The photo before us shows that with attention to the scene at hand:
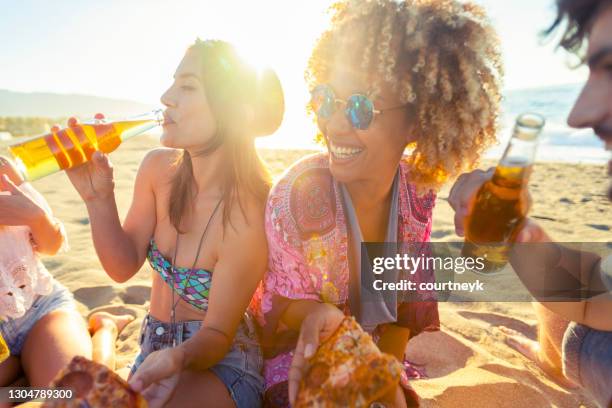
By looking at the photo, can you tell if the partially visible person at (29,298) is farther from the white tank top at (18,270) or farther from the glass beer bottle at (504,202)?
the glass beer bottle at (504,202)

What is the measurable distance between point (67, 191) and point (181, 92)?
6.10 m

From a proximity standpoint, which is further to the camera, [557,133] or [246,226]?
[557,133]

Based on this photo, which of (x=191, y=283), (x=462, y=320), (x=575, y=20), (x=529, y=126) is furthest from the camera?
(x=462, y=320)

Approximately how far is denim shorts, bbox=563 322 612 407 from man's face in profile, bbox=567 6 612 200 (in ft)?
2.83

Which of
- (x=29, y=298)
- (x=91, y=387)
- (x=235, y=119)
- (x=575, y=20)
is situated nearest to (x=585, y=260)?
(x=575, y=20)

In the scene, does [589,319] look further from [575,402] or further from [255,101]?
[255,101]

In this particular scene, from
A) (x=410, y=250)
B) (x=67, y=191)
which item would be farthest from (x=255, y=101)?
(x=67, y=191)

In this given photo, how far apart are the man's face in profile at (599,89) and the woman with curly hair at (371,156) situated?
556 millimetres

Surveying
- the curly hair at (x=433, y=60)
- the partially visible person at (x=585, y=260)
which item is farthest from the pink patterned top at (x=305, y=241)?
the partially visible person at (x=585, y=260)

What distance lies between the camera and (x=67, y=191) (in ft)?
25.2

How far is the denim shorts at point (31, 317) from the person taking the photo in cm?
262

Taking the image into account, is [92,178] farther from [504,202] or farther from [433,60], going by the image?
[504,202]

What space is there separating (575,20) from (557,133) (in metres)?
15.1

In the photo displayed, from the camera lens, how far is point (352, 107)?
88.6 inches
